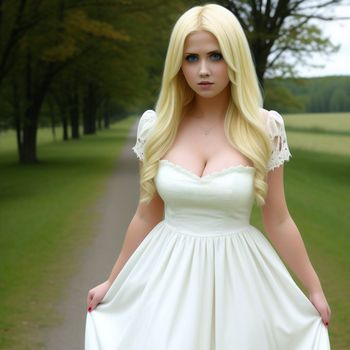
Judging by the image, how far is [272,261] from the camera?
9.06ft

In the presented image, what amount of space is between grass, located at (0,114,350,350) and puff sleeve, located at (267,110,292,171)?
306 cm

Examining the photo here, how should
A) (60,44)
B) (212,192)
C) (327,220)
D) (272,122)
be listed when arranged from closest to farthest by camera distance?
(212,192) → (272,122) → (327,220) → (60,44)

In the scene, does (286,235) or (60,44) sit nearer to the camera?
(286,235)

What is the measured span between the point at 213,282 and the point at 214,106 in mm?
732

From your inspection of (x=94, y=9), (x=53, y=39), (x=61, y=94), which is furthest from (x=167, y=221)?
(x=61, y=94)

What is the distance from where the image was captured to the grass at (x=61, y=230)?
6348 mm

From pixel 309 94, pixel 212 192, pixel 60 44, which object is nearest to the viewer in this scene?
pixel 212 192

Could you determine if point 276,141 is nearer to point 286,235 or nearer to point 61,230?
point 286,235

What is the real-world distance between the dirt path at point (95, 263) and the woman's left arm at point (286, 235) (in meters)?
2.87

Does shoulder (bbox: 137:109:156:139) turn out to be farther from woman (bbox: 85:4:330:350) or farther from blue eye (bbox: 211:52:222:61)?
blue eye (bbox: 211:52:222:61)

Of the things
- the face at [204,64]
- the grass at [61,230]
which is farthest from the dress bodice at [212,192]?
the grass at [61,230]

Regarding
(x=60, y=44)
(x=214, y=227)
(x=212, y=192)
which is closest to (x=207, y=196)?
(x=212, y=192)

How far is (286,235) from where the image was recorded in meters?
2.80

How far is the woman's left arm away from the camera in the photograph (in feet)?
9.14
